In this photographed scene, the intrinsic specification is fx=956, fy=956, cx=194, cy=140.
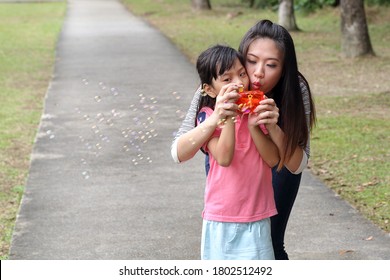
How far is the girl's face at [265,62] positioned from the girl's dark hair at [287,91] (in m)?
0.02

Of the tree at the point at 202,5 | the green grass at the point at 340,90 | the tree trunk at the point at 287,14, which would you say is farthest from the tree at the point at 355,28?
the tree at the point at 202,5

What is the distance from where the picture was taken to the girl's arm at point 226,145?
3607 millimetres

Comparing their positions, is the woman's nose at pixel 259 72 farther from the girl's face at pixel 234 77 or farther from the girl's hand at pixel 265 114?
the girl's hand at pixel 265 114

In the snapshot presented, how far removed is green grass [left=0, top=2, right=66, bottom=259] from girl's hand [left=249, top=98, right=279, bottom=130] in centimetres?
309

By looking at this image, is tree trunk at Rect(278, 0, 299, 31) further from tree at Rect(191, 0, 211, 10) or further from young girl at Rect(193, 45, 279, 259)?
young girl at Rect(193, 45, 279, 259)

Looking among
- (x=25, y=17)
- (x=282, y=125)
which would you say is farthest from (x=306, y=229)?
(x=25, y=17)

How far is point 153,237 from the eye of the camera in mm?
6637

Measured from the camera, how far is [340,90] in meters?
14.4

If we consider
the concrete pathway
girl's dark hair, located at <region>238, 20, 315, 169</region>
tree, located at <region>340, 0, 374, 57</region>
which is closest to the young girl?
girl's dark hair, located at <region>238, 20, 315, 169</region>

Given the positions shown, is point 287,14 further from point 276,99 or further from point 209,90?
point 209,90

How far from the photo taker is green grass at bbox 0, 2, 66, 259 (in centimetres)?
804

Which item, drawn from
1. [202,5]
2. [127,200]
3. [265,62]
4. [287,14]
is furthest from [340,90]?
[202,5]

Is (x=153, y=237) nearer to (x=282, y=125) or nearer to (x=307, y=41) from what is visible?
(x=282, y=125)

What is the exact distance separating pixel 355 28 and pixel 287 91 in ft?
46.1
